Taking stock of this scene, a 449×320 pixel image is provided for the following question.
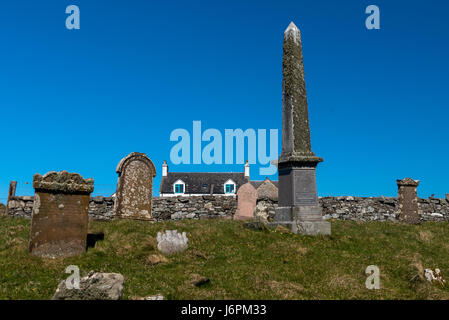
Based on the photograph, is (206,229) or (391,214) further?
(391,214)

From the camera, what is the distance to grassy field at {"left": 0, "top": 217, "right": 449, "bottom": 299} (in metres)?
7.78

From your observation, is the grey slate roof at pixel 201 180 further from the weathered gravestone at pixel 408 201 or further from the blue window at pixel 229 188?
the weathered gravestone at pixel 408 201

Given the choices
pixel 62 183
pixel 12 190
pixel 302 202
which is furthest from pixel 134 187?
pixel 302 202

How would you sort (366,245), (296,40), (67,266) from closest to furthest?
(67,266) → (366,245) → (296,40)

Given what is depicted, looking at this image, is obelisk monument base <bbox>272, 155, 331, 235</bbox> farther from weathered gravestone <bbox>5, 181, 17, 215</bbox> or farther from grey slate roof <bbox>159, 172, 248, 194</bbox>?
grey slate roof <bbox>159, 172, 248, 194</bbox>

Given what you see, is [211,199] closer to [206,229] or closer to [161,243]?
[206,229]

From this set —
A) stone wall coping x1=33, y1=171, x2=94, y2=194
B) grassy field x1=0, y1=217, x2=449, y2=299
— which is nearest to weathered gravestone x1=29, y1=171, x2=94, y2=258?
stone wall coping x1=33, y1=171, x2=94, y2=194

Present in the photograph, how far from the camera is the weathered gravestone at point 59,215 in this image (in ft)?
31.8

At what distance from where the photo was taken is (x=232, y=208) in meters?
19.5

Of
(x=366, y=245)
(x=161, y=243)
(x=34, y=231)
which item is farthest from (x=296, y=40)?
(x=34, y=231)

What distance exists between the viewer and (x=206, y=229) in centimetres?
1253

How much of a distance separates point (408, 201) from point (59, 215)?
58.2 feet

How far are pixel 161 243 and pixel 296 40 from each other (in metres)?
9.80

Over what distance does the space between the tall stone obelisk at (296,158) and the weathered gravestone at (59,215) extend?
7.08m
